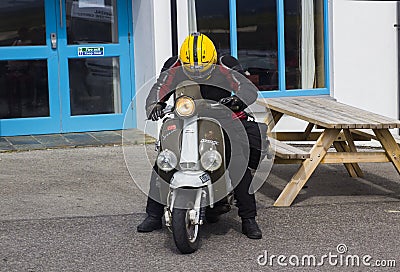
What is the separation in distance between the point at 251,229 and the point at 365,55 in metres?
4.99

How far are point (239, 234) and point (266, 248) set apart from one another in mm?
442

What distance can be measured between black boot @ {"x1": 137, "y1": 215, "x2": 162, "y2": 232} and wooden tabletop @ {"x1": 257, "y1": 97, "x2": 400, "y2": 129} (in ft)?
5.38

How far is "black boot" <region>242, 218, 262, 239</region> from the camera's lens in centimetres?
630

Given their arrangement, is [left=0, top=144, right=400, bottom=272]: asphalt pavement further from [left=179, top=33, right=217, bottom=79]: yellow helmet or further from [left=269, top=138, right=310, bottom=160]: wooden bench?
[left=179, top=33, right=217, bottom=79]: yellow helmet

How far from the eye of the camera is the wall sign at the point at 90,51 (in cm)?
1090

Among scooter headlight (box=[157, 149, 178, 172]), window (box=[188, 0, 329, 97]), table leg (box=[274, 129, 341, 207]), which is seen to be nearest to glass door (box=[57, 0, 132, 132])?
window (box=[188, 0, 329, 97])

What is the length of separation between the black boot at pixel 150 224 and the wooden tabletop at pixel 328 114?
5.38 ft

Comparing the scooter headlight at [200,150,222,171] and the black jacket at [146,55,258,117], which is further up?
the black jacket at [146,55,258,117]

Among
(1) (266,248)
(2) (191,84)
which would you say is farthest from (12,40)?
(1) (266,248)

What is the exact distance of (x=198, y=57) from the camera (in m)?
6.17

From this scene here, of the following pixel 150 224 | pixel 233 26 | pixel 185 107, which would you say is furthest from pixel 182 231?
pixel 233 26

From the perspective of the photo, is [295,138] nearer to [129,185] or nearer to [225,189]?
[129,185]

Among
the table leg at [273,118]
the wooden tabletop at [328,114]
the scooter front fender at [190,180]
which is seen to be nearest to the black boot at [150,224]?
the scooter front fender at [190,180]

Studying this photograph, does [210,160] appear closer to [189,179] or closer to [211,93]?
[189,179]
